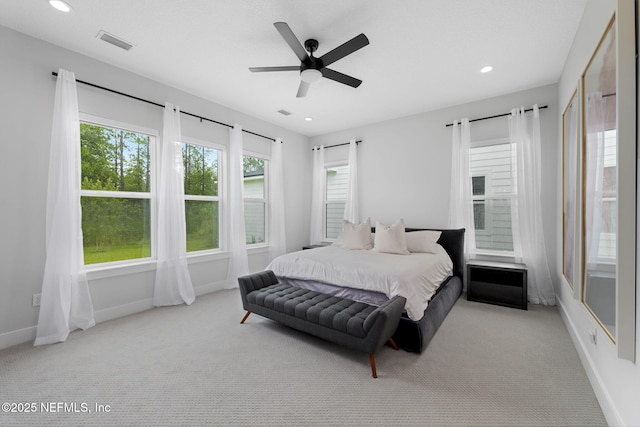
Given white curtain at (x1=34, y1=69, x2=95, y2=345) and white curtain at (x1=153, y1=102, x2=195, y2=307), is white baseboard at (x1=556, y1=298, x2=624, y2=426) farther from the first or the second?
white curtain at (x1=34, y1=69, x2=95, y2=345)

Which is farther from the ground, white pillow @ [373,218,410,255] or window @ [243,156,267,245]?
window @ [243,156,267,245]

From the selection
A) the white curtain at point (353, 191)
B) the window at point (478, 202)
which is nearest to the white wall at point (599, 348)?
the window at point (478, 202)

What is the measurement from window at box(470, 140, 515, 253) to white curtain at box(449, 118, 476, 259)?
112 mm

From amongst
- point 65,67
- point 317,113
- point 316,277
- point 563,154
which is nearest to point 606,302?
point 563,154

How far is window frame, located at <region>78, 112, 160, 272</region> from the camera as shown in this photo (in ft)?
9.70

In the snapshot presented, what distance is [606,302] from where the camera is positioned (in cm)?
156

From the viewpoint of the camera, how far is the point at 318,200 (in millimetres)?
5559

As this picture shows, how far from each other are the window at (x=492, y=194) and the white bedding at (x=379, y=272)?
88cm

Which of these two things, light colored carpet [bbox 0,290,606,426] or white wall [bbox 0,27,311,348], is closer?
light colored carpet [bbox 0,290,606,426]

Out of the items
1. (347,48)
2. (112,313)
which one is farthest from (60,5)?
(112,313)

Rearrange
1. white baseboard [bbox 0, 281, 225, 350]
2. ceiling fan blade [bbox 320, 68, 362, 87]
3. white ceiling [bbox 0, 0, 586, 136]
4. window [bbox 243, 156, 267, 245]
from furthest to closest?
window [bbox 243, 156, 267, 245] → ceiling fan blade [bbox 320, 68, 362, 87] → white baseboard [bbox 0, 281, 225, 350] → white ceiling [bbox 0, 0, 586, 136]

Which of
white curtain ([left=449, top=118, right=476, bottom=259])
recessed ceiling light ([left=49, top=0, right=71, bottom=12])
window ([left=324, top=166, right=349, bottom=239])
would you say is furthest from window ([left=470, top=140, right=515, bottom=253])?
recessed ceiling light ([left=49, top=0, right=71, bottom=12])

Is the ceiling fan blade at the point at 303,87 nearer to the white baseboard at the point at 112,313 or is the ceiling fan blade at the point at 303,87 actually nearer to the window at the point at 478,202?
the window at the point at 478,202

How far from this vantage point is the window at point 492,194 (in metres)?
3.80
